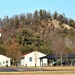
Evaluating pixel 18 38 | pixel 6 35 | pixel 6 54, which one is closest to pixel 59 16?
pixel 6 35

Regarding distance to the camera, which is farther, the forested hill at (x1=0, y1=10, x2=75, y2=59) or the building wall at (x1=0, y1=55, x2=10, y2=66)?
the forested hill at (x1=0, y1=10, x2=75, y2=59)

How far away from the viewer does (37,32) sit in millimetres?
142500

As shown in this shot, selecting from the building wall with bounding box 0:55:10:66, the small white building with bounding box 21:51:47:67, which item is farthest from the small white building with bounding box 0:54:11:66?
the small white building with bounding box 21:51:47:67

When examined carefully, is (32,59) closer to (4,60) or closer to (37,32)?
(4,60)

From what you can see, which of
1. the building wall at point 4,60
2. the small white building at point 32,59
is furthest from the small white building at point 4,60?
the small white building at point 32,59

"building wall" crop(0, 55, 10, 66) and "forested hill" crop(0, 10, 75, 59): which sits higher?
"forested hill" crop(0, 10, 75, 59)

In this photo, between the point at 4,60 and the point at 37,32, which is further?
the point at 37,32

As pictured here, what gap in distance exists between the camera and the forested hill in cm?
10476

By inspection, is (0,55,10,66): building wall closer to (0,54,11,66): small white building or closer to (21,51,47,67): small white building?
(0,54,11,66): small white building

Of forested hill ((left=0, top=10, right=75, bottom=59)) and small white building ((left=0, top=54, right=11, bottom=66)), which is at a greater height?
forested hill ((left=0, top=10, right=75, bottom=59))

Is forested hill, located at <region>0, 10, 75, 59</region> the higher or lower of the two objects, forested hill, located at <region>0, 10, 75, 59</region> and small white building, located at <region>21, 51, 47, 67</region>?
the higher

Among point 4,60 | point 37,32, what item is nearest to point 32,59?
point 4,60

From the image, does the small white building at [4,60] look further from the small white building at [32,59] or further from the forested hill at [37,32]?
the small white building at [32,59]

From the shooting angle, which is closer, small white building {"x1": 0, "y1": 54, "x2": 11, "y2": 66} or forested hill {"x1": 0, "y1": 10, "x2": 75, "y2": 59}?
small white building {"x1": 0, "y1": 54, "x2": 11, "y2": 66}
